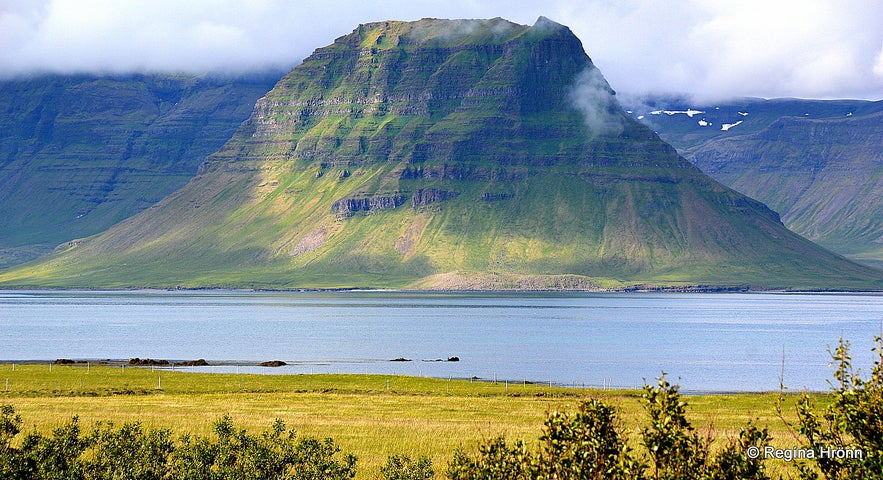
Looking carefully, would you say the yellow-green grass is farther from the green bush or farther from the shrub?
the shrub

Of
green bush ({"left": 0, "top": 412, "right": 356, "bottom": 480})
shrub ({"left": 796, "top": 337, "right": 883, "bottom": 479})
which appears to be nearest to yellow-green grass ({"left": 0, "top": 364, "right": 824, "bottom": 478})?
green bush ({"left": 0, "top": 412, "right": 356, "bottom": 480})

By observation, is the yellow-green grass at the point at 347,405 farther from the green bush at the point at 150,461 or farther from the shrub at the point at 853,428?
the shrub at the point at 853,428

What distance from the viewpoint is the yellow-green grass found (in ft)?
204

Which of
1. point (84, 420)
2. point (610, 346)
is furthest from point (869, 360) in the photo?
point (84, 420)

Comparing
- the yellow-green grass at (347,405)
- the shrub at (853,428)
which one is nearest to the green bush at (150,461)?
the yellow-green grass at (347,405)

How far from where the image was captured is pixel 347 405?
84.5 m

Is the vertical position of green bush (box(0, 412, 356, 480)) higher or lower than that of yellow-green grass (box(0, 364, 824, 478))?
lower

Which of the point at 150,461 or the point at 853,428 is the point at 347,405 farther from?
the point at 853,428

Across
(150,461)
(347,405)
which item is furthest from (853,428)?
(347,405)

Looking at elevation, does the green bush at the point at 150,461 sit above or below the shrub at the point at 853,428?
below

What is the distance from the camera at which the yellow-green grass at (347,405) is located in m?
62.2

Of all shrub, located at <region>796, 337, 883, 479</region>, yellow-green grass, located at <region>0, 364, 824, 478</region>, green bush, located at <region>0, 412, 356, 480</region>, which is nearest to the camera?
shrub, located at <region>796, 337, 883, 479</region>

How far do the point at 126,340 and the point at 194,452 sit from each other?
157542mm

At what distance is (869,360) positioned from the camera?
151875mm
